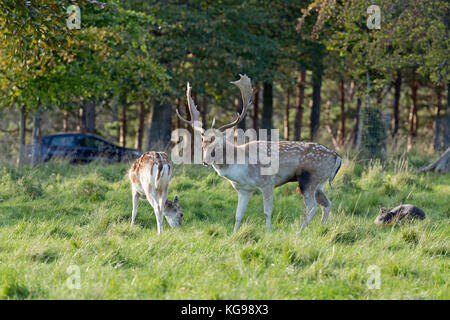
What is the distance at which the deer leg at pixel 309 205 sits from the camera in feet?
27.1

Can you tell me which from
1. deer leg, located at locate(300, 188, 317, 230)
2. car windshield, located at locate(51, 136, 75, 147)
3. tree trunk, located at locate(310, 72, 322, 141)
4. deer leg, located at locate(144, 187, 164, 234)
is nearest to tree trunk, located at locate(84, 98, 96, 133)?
car windshield, located at locate(51, 136, 75, 147)

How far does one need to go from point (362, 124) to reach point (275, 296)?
11.1m

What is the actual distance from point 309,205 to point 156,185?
2.43m

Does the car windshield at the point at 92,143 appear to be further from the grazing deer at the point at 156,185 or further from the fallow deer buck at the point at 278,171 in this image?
the fallow deer buck at the point at 278,171

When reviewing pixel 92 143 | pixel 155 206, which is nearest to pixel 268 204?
pixel 155 206

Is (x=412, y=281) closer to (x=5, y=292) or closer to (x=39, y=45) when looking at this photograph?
(x=5, y=292)

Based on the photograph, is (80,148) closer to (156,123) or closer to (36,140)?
(36,140)

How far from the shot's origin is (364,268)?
571 cm

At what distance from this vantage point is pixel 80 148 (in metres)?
18.2

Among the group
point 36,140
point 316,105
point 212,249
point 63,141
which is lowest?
point 212,249

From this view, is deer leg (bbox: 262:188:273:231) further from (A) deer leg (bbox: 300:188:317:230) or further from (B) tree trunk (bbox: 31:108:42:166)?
(B) tree trunk (bbox: 31:108:42:166)

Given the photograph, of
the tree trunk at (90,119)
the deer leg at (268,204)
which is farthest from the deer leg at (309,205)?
the tree trunk at (90,119)

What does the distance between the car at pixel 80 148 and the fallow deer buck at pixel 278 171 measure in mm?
9073

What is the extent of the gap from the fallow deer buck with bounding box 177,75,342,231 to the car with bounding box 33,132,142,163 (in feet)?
29.8
